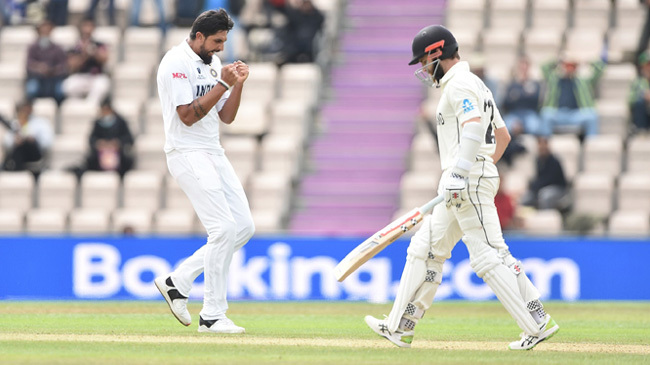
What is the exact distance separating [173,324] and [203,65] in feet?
6.67

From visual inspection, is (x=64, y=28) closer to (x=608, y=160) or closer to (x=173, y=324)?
(x=608, y=160)

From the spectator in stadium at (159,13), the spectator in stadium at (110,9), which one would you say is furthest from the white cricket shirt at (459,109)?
the spectator in stadium at (110,9)

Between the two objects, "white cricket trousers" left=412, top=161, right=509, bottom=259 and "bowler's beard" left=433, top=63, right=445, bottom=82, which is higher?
"bowler's beard" left=433, top=63, right=445, bottom=82

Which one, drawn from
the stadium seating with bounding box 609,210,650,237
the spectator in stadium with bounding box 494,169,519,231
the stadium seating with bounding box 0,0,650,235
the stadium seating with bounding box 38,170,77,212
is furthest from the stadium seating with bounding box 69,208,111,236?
the stadium seating with bounding box 609,210,650,237

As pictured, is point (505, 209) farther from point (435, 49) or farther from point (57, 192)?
point (435, 49)

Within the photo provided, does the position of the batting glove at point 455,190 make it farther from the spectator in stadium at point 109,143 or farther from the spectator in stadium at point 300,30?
the spectator in stadium at point 300,30

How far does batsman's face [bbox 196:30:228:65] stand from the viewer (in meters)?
8.25

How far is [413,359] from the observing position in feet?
22.8

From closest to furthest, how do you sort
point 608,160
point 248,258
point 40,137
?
point 248,258, point 608,160, point 40,137

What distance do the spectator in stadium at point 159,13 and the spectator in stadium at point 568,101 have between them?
217 inches

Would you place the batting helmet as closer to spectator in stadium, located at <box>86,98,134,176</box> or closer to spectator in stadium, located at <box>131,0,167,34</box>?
spectator in stadium, located at <box>86,98,134,176</box>

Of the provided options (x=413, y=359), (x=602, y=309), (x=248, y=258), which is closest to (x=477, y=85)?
(x=413, y=359)

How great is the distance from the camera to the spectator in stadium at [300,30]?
56.2 feet

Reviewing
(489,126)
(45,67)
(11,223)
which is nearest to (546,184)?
(11,223)
